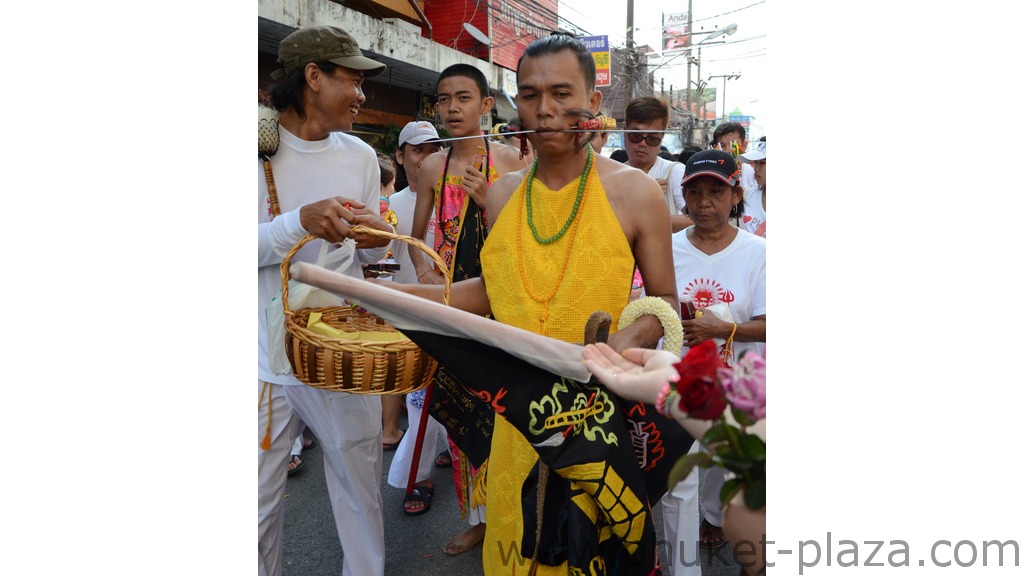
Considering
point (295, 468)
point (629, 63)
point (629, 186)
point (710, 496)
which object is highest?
point (629, 63)

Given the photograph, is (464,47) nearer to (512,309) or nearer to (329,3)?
(329,3)

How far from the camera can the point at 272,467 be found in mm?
2289

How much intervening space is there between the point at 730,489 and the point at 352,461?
1734 mm

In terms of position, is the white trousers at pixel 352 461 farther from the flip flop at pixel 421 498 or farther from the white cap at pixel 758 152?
the white cap at pixel 758 152

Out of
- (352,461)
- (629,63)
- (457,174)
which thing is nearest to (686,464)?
(352,461)

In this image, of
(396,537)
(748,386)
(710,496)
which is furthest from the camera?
(396,537)

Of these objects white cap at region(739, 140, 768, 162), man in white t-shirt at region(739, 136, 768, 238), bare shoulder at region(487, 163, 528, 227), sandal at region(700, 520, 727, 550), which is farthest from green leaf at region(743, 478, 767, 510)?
man in white t-shirt at region(739, 136, 768, 238)

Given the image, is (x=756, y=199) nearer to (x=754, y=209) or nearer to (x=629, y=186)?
(x=754, y=209)

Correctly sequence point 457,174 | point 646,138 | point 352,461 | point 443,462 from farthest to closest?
point 646,138 < point 443,462 < point 457,174 < point 352,461

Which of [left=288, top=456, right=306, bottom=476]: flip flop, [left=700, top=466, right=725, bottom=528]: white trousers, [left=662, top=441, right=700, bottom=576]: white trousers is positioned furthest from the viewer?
[left=288, top=456, right=306, bottom=476]: flip flop

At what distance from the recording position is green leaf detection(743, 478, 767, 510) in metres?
0.88

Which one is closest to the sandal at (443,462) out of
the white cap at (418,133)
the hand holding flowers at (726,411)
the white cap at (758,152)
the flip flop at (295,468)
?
the flip flop at (295,468)

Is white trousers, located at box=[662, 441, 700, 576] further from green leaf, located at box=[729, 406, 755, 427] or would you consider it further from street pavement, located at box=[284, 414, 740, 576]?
green leaf, located at box=[729, 406, 755, 427]

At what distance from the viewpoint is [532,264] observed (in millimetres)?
1802
